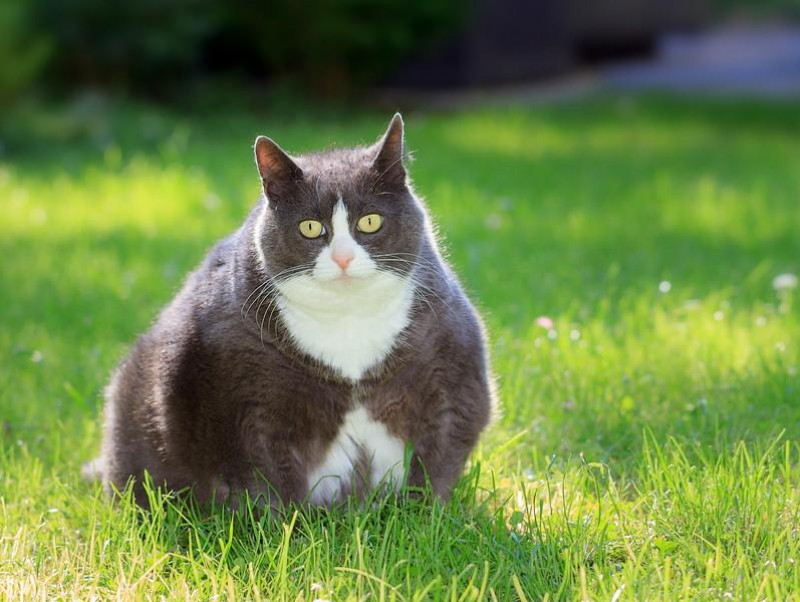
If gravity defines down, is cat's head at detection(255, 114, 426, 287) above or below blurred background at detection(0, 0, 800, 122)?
above

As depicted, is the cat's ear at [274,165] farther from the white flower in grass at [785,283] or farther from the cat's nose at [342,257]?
the white flower in grass at [785,283]

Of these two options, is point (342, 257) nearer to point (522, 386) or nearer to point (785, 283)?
point (522, 386)

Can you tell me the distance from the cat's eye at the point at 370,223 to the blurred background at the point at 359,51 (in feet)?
22.9

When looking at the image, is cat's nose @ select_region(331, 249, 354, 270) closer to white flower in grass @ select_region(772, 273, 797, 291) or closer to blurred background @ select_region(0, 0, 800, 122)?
white flower in grass @ select_region(772, 273, 797, 291)

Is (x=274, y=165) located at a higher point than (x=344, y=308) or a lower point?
higher

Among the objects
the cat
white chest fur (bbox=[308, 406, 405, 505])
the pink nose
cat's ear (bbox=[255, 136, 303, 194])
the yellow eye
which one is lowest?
white chest fur (bbox=[308, 406, 405, 505])

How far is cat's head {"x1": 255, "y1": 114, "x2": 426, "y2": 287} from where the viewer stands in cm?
269

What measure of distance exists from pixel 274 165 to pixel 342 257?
0.94 feet

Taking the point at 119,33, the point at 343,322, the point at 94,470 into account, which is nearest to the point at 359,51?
the point at 119,33

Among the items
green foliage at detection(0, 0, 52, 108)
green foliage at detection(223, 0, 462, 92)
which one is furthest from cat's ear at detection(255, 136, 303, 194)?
green foliage at detection(223, 0, 462, 92)

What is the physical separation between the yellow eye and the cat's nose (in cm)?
8

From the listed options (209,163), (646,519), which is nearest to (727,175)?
(209,163)

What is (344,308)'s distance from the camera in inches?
108

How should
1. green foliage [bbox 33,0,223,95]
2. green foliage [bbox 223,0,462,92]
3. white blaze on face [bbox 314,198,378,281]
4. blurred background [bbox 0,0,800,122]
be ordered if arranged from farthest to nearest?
green foliage [bbox 223,0,462,92] → blurred background [bbox 0,0,800,122] → green foliage [bbox 33,0,223,95] → white blaze on face [bbox 314,198,378,281]
